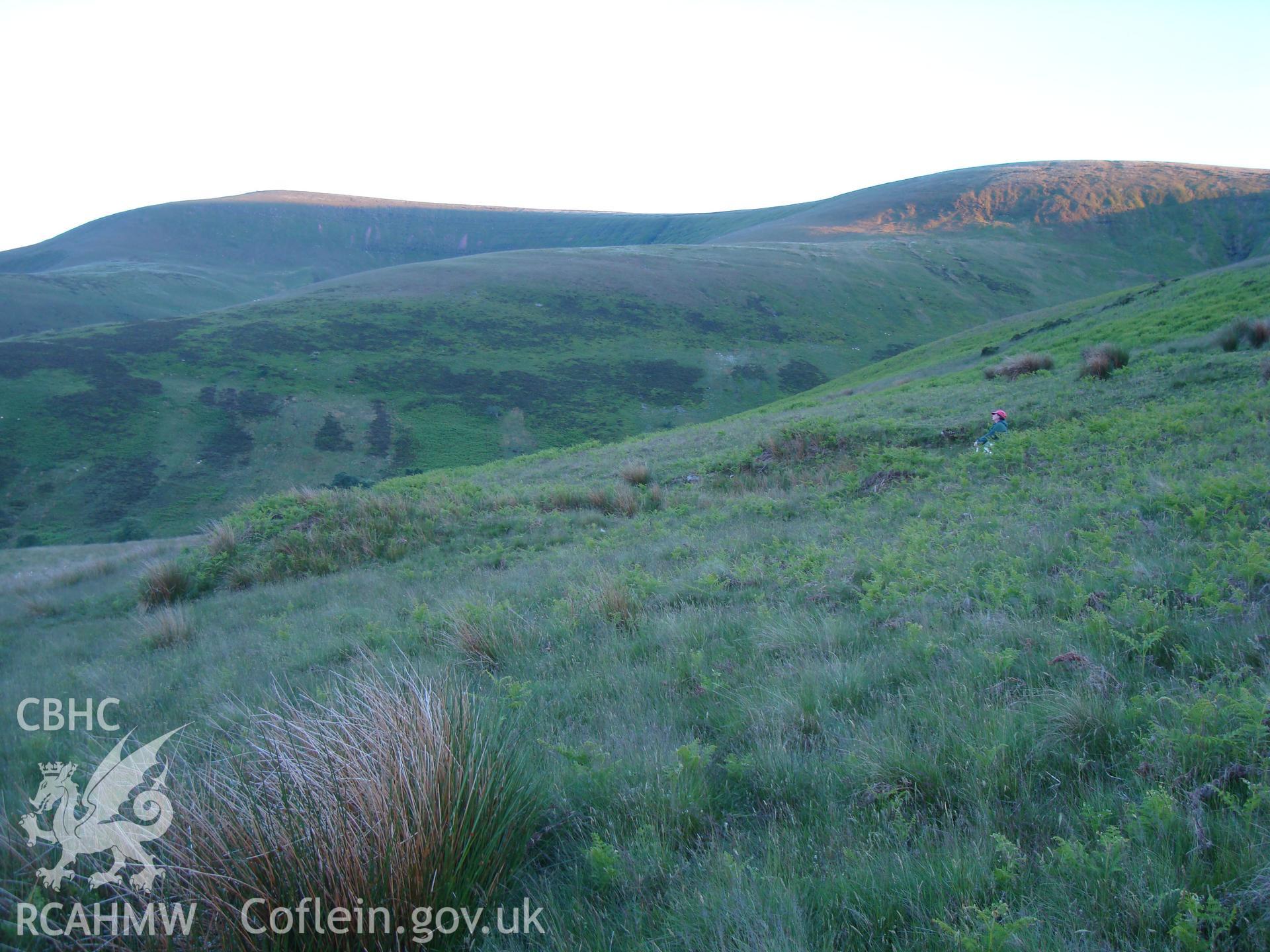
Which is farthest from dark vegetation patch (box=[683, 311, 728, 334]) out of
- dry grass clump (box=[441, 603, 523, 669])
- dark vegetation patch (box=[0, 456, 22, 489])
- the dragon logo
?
the dragon logo

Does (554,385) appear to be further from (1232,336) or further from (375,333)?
(1232,336)

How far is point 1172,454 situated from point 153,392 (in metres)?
62.5

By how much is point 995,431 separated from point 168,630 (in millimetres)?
12284

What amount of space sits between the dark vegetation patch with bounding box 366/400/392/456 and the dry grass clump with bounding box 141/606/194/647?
42.9 metres

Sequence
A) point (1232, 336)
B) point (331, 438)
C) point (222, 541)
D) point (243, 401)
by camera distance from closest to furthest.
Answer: point (222, 541)
point (1232, 336)
point (331, 438)
point (243, 401)

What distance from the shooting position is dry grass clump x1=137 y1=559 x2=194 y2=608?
11179 mm

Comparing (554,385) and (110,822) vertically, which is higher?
(554,385)

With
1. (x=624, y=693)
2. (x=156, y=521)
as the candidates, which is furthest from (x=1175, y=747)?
(x=156, y=521)

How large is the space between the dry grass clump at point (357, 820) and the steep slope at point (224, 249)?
367ft

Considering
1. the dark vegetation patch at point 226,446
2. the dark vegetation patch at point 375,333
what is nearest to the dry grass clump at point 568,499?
the dark vegetation patch at point 226,446

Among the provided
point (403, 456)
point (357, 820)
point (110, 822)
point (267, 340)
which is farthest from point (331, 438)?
point (357, 820)

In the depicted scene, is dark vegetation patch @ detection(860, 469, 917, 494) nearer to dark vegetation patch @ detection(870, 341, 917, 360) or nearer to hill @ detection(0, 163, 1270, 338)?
dark vegetation patch @ detection(870, 341, 917, 360)

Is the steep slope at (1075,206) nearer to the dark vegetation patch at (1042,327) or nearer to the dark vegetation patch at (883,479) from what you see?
the dark vegetation patch at (1042,327)

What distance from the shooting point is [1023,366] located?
62.9 ft
